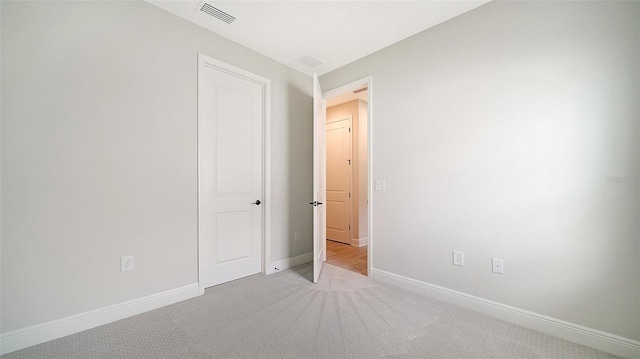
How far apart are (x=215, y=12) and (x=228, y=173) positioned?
1512 millimetres

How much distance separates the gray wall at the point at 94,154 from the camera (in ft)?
5.40

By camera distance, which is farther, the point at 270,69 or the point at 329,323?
the point at 270,69

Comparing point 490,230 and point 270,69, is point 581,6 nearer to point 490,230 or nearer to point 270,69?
point 490,230

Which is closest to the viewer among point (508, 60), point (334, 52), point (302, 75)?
point (508, 60)

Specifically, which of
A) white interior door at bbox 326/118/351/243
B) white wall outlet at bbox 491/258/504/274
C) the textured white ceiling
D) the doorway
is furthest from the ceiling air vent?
white wall outlet at bbox 491/258/504/274

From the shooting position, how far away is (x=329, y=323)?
6.35 feet

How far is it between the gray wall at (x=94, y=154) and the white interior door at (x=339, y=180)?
2559mm

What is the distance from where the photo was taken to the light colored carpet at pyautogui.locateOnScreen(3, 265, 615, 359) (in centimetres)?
160

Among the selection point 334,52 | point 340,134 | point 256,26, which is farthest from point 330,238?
point 256,26

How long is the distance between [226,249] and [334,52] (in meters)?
2.53

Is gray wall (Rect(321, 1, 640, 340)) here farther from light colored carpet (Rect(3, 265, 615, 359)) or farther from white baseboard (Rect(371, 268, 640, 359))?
light colored carpet (Rect(3, 265, 615, 359))

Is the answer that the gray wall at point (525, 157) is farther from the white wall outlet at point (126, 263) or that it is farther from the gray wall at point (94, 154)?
the white wall outlet at point (126, 263)

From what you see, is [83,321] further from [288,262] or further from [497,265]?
[497,265]

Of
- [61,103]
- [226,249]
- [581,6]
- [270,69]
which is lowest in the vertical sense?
[226,249]
